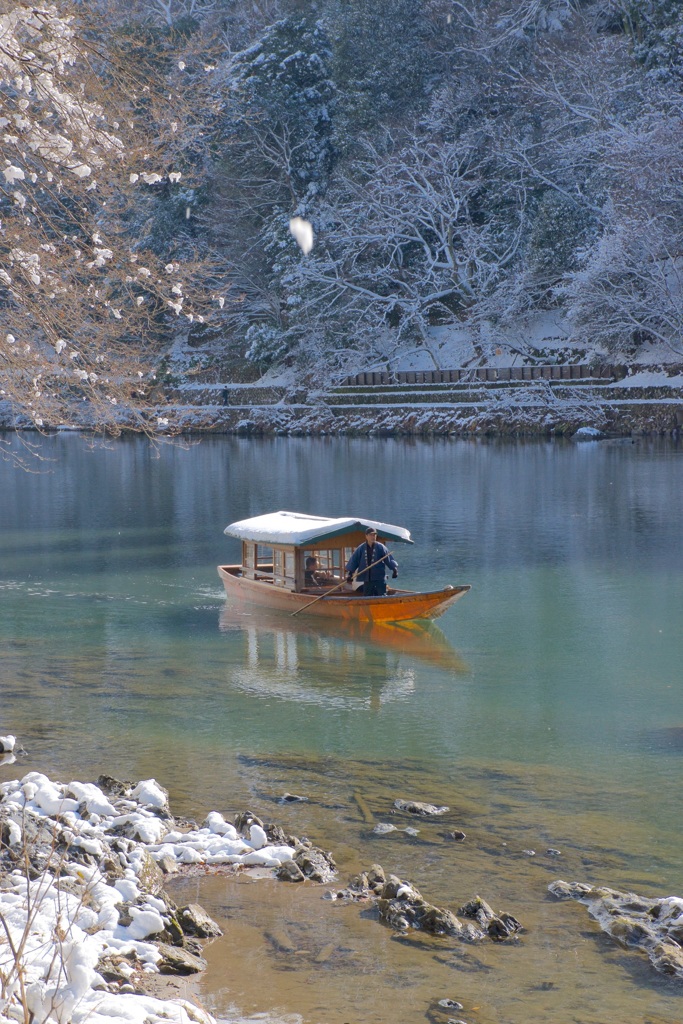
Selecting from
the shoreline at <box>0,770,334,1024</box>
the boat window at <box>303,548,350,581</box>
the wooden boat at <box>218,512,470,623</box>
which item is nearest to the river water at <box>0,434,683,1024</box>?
the shoreline at <box>0,770,334,1024</box>

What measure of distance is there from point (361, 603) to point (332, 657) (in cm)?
153

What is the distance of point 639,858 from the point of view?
9.40 metres

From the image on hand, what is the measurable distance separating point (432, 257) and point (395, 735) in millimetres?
52416

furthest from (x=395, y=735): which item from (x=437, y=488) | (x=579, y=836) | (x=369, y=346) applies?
(x=369, y=346)

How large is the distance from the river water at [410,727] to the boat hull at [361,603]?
1.13ft

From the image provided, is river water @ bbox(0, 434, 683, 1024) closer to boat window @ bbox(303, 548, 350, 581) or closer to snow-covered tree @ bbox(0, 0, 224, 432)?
boat window @ bbox(303, 548, 350, 581)

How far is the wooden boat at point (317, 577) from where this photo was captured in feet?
60.5

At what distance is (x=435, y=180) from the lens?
204 ft

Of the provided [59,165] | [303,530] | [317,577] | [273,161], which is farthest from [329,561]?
[273,161]

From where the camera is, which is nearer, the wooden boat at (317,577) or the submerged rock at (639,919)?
the submerged rock at (639,919)

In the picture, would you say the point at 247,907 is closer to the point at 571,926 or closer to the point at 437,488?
the point at 571,926

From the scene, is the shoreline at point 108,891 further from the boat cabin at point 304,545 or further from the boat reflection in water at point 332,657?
the boat cabin at point 304,545

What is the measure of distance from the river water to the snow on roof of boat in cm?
146

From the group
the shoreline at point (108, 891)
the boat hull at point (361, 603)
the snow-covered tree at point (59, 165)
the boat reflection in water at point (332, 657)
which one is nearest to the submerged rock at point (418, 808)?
the shoreline at point (108, 891)
